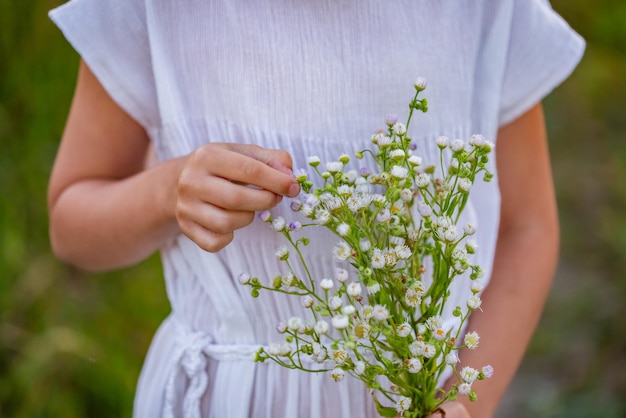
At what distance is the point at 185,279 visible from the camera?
117 centimetres

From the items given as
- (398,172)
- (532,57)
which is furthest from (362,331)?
(532,57)

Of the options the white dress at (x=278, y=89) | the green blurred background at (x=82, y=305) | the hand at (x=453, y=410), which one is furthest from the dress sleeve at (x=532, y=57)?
the green blurred background at (x=82, y=305)

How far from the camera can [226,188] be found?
90 cm

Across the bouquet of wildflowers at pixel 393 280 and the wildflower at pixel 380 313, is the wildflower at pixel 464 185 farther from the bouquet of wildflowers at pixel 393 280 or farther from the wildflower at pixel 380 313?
the wildflower at pixel 380 313

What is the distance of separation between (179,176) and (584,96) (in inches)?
144

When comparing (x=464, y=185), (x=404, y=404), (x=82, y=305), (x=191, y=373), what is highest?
(x=464, y=185)

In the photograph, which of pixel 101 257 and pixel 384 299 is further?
pixel 101 257

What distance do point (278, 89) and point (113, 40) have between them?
247 mm

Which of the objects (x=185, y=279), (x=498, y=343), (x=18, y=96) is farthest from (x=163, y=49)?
(x=18, y=96)

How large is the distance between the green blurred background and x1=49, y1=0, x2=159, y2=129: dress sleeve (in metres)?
1.49

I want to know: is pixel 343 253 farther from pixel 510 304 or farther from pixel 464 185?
pixel 510 304

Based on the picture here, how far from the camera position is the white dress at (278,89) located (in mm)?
1064

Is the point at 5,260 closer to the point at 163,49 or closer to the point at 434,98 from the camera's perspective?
the point at 163,49

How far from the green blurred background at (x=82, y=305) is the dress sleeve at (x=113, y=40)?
58.5 inches
